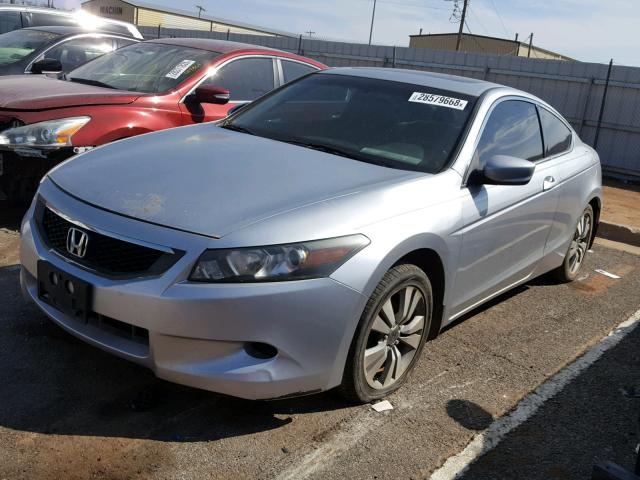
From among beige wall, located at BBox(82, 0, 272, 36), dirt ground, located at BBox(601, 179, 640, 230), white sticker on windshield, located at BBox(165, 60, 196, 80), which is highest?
beige wall, located at BBox(82, 0, 272, 36)

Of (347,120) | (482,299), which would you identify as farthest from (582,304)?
(347,120)

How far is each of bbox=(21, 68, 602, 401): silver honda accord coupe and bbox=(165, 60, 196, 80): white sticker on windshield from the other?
1.85 metres

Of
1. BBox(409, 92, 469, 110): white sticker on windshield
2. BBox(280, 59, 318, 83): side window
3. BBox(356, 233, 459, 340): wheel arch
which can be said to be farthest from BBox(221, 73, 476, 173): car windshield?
BBox(280, 59, 318, 83): side window

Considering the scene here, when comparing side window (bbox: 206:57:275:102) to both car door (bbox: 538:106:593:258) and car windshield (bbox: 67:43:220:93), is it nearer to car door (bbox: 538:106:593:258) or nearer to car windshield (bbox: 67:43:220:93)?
car windshield (bbox: 67:43:220:93)

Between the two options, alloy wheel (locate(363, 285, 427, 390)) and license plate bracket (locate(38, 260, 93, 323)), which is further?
alloy wheel (locate(363, 285, 427, 390))

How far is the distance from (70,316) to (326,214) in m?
1.20

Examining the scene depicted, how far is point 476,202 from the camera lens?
12.0 feet

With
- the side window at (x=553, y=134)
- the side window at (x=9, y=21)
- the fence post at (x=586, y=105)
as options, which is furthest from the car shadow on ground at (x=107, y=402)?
the fence post at (x=586, y=105)

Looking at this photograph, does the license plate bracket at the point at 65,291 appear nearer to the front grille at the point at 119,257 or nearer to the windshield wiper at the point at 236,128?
the front grille at the point at 119,257

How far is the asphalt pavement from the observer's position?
271 cm

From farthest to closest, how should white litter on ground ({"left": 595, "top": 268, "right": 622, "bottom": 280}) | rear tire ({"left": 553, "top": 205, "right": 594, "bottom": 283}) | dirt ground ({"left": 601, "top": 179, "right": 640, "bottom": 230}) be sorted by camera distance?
dirt ground ({"left": 601, "top": 179, "right": 640, "bottom": 230}) → white litter on ground ({"left": 595, "top": 268, "right": 622, "bottom": 280}) → rear tire ({"left": 553, "top": 205, "right": 594, "bottom": 283})

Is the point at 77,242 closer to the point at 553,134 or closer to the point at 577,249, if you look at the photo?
the point at 553,134

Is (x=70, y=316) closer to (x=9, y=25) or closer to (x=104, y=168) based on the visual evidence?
(x=104, y=168)

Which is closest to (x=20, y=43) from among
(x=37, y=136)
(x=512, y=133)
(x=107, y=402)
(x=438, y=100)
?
(x=37, y=136)
